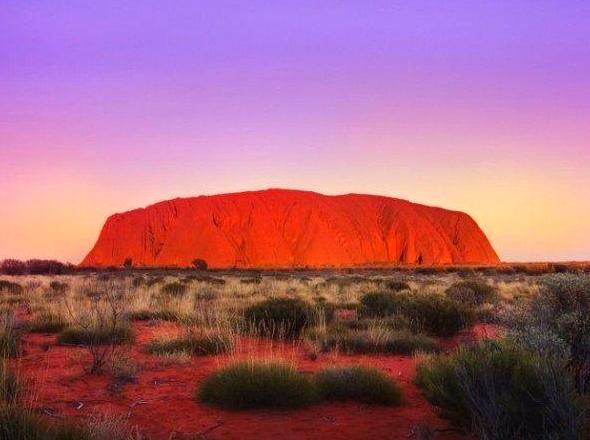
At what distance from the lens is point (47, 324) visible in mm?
12312

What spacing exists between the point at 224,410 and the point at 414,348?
4.49 meters

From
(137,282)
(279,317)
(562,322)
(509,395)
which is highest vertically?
(562,322)

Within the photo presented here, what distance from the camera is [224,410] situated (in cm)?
609

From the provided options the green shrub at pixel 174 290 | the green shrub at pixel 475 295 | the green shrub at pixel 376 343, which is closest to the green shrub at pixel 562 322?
the green shrub at pixel 376 343

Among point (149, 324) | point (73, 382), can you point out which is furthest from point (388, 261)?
point (73, 382)

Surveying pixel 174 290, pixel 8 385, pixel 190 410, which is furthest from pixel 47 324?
pixel 174 290

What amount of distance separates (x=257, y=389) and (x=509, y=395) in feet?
8.77

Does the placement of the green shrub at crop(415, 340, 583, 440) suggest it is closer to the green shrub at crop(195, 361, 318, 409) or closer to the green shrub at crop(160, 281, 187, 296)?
the green shrub at crop(195, 361, 318, 409)

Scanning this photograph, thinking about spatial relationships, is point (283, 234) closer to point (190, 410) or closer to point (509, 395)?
point (190, 410)

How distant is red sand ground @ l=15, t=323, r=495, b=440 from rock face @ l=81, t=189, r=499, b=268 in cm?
8196

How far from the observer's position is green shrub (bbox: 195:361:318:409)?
618cm

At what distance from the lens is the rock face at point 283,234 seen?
309 feet

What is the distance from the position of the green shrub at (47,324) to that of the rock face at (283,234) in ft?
253

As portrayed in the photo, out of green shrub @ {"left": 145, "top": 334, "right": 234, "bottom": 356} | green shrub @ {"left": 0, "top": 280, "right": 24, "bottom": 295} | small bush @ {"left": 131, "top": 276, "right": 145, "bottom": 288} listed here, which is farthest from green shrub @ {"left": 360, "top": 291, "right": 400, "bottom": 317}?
small bush @ {"left": 131, "top": 276, "right": 145, "bottom": 288}
